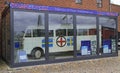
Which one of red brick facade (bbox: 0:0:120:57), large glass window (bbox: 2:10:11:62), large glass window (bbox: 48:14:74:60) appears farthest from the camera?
red brick facade (bbox: 0:0:120:57)

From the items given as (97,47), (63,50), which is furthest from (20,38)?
(97,47)

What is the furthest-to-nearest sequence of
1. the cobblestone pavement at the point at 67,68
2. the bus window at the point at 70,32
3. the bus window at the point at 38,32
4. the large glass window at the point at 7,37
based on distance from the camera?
1. the bus window at the point at 70,32
2. the bus window at the point at 38,32
3. the large glass window at the point at 7,37
4. the cobblestone pavement at the point at 67,68

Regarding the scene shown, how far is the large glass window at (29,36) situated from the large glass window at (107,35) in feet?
14.2

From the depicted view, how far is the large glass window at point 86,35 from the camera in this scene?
1365 cm

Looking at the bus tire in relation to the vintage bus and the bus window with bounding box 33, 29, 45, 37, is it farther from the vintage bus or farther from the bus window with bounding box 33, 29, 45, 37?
the bus window with bounding box 33, 29, 45, 37

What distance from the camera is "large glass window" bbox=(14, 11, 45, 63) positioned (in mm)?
11500

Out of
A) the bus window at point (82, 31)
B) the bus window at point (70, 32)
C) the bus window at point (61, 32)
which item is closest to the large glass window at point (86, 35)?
the bus window at point (82, 31)

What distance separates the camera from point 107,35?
15.3 m

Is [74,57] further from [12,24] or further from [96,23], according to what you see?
[12,24]

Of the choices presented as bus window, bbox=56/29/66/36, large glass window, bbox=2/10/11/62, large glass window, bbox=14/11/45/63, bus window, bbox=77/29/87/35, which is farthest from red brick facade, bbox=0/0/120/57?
bus window, bbox=77/29/87/35

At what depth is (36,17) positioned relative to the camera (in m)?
12.1

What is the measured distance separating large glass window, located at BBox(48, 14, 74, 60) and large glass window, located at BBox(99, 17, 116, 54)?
245cm

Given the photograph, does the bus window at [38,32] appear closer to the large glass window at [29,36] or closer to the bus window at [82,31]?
the large glass window at [29,36]

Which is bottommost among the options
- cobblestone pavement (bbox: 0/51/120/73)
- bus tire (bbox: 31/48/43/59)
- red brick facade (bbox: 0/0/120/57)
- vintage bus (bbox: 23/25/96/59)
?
cobblestone pavement (bbox: 0/51/120/73)
